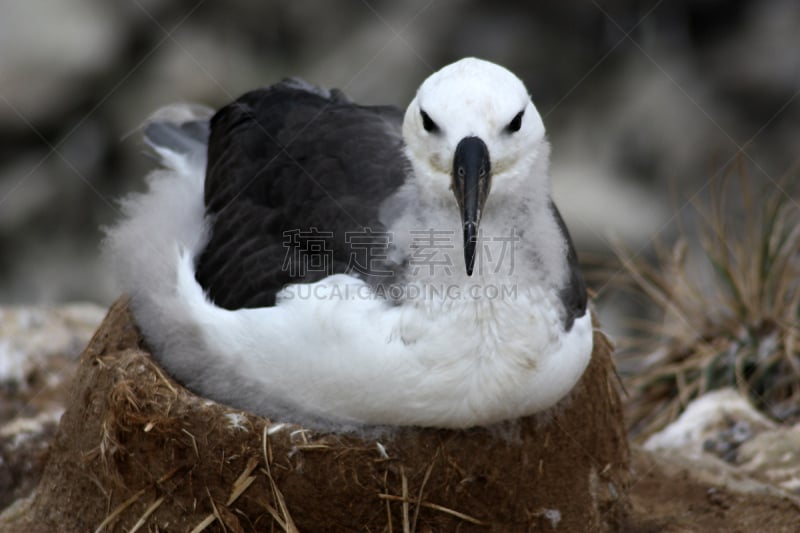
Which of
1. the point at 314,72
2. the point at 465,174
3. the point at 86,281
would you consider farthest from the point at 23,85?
the point at 465,174

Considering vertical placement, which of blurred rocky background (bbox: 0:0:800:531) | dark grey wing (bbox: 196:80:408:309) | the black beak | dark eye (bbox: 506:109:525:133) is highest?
dark eye (bbox: 506:109:525:133)

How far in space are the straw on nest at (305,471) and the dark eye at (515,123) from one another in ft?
2.94

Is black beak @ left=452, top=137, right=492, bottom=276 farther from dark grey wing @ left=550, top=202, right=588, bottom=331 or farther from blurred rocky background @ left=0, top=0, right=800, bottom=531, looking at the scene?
blurred rocky background @ left=0, top=0, right=800, bottom=531

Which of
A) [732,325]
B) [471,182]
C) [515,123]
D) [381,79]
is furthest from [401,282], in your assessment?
[381,79]

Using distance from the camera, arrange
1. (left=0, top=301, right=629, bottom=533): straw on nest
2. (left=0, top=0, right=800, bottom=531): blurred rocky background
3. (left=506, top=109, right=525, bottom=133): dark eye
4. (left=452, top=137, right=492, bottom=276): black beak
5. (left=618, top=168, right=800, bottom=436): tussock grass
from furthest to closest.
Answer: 1. (left=0, top=0, right=800, bottom=531): blurred rocky background
2. (left=618, top=168, right=800, bottom=436): tussock grass
3. (left=0, top=301, right=629, bottom=533): straw on nest
4. (left=506, top=109, right=525, bottom=133): dark eye
5. (left=452, top=137, right=492, bottom=276): black beak

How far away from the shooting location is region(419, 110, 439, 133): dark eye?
308 cm

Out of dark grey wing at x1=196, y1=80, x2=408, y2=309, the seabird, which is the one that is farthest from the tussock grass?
dark grey wing at x1=196, y1=80, x2=408, y2=309

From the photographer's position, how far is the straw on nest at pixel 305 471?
3.31m

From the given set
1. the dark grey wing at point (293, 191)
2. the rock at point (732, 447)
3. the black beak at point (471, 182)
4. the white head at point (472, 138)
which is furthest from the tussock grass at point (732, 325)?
the black beak at point (471, 182)

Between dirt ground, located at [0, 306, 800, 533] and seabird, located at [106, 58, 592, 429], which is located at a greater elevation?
seabird, located at [106, 58, 592, 429]

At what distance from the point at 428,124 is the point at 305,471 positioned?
3.50 feet

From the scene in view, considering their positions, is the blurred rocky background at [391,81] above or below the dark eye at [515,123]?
below

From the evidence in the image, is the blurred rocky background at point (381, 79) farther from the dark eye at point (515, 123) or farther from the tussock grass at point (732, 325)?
the dark eye at point (515, 123)

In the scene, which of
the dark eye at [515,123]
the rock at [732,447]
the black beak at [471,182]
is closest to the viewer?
the black beak at [471,182]
